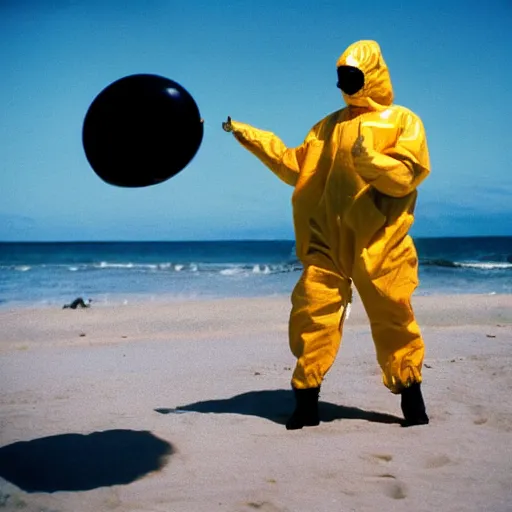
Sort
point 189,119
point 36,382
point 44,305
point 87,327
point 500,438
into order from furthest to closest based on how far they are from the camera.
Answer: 1. point 44,305
2. point 87,327
3. point 36,382
4. point 500,438
5. point 189,119

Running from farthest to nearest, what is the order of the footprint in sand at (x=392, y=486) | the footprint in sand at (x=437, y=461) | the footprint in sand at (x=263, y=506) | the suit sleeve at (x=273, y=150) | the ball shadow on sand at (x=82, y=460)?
the suit sleeve at (x=273, y=150) → the footprint in sand at (x=437, y=461) → the ball shadow on sand at (x=82, y=460) → the footprint in sand at (x=392, y=486) → the footprint in sand at (x=263, y=506)

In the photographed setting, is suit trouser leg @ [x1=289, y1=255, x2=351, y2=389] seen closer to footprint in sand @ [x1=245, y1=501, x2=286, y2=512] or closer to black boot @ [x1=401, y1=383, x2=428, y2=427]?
black boot @ [x1=401, y1=383, x2=428, y2=427]

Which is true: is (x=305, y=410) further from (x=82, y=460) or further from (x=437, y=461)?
(x=82, y=460)

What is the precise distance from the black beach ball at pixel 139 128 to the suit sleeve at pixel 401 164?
896mm

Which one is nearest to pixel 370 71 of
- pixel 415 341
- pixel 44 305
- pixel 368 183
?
pixel 368 183

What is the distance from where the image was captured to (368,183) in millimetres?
3760

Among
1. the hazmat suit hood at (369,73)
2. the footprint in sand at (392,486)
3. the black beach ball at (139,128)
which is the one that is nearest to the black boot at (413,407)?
the footprint in sand at (392,486)

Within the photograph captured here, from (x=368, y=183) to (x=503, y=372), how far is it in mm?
2356

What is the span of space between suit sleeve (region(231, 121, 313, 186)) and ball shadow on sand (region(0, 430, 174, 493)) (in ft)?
5.47

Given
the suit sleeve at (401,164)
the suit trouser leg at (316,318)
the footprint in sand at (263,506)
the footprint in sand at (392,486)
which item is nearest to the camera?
the footprint in sand at (263,506)

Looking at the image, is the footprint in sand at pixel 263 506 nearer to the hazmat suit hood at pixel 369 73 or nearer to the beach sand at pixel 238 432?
the beach sand at pixel 238 432

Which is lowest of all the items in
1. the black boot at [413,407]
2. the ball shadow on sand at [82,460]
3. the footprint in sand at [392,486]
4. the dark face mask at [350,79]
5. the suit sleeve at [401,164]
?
the ball shadow on sand at [82,460]

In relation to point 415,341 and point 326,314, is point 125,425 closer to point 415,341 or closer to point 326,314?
point 326,314

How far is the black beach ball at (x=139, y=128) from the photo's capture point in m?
3.22
